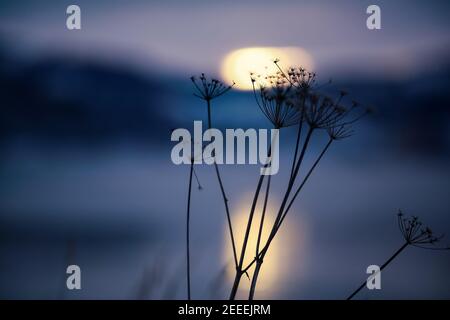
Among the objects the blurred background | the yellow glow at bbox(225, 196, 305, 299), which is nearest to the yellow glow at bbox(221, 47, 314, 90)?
the blurred background

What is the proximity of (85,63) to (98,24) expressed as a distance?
0.45ft

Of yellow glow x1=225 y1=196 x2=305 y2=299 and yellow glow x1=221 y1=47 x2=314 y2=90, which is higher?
yellow glow x1=221 y1=47 x2=314 y2=90

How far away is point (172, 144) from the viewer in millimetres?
1604

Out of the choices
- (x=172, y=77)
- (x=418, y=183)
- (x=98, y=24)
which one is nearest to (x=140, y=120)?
(x=172, y=77)

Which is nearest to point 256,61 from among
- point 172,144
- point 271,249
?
point 172,144

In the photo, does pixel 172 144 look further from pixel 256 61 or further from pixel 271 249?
pixel 271 249

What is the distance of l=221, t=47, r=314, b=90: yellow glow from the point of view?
5.07 feet

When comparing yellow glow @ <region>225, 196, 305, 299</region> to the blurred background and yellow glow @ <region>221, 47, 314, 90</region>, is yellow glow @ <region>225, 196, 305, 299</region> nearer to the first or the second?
the blurred background

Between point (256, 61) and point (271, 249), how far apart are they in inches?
25.4

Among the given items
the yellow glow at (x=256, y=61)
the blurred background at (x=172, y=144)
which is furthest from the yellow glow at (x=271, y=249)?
the yellow glow at (x=256, y=61)

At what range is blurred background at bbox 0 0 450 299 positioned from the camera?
1.57 meters

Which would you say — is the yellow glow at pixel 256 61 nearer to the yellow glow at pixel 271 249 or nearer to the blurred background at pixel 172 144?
the blurred background at pixel 172 144

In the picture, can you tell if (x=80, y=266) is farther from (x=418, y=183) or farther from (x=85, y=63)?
(x=418, y=183)

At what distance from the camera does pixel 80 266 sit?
5.26 feet
